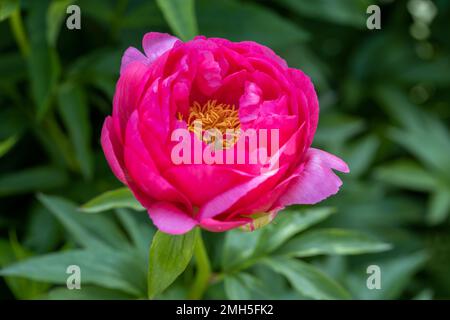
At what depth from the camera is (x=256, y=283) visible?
77 centimetres

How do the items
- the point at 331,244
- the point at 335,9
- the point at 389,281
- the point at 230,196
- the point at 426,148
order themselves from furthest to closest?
the point at 426,148
the point at 335,9
the point at 389,281
the point at 331,244
the point at 230,196

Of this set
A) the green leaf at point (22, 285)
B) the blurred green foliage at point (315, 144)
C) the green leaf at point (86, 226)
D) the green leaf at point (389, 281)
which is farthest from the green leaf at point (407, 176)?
the green leaf at point (22, 285)

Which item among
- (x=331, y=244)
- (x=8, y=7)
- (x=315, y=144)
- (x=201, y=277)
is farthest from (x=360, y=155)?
(x=8, y=7)

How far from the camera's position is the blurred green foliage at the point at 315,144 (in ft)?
2.58

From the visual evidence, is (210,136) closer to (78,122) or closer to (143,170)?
(143,170)

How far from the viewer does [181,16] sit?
80 cm

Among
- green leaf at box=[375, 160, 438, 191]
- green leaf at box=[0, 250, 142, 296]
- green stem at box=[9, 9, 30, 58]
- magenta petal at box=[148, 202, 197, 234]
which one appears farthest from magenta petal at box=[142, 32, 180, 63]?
green leaf at box=[375, 160, 438, 191]

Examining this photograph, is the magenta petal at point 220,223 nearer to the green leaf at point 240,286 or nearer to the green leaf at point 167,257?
the green leaf at point 167,257

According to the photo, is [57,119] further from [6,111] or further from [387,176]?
[387,176]

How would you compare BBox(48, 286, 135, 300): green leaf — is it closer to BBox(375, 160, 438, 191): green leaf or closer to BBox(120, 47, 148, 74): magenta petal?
BBox(120, 47, 148, 74): magenta petal

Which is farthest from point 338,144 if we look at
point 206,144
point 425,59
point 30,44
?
point 206,144

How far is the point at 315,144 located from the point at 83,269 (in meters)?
0.50

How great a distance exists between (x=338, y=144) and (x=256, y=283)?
450 mm

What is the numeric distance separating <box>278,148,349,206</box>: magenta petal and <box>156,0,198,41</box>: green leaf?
287 mm
